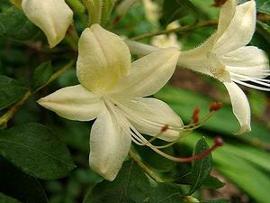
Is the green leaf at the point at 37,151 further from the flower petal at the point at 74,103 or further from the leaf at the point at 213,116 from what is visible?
the leaf at the point at 213,116

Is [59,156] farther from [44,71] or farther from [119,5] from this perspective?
[119,5]

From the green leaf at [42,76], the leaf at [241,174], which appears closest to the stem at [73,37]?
the green leaf at [42,76]

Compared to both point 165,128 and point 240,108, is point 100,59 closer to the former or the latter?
point 165,128

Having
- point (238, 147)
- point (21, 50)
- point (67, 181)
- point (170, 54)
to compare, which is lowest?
point (67, 181)

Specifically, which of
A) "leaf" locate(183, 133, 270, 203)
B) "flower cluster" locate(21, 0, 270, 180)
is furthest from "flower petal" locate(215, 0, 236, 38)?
"leaf" locate(183, 133, 270, 203)

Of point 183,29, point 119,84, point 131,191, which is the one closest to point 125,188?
point 131,191

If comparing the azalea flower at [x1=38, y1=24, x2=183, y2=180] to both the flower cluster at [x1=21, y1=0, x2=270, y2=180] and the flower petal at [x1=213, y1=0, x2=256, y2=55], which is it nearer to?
the flower cluster at [x1=21, y1=0, x2=270, y2=180]

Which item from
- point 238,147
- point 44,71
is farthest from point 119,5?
point 238,147

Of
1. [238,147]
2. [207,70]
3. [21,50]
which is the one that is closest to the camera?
[207,70]
